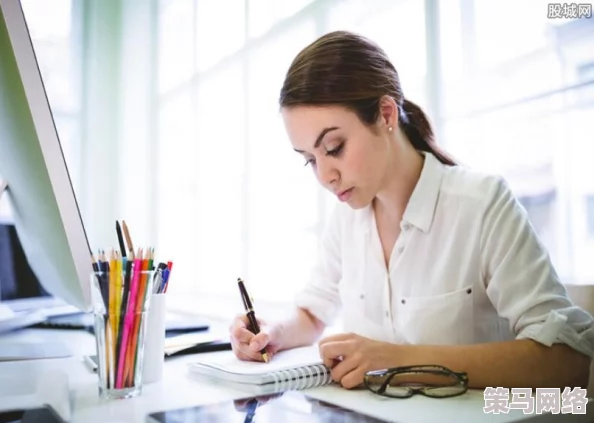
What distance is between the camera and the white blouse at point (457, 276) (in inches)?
31.9

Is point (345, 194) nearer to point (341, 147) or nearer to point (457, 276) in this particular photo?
point (341, 147)

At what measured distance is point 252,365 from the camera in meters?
0.84

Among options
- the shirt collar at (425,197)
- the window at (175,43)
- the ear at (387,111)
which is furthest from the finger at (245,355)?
the window at (175,43)

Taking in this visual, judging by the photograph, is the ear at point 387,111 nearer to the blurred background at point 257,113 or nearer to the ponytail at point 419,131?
the ponytail at point 419,131

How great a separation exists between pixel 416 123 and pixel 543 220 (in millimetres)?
341

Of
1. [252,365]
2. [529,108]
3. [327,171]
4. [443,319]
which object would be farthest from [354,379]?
[529,108]

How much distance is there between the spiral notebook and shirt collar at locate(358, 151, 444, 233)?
12.6 inches

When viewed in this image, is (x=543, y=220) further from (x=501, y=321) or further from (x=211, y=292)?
(x=211, y=292)

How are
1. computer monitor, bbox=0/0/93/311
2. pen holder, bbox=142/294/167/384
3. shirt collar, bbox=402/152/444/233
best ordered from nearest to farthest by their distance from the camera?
1. computer monitor, bbox=0/0/93/311
2. pen holder, bbox=142/294/167/384
3. shirt collar, bbox=402/152/444/233

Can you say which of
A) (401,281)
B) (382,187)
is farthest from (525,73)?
(401,281)

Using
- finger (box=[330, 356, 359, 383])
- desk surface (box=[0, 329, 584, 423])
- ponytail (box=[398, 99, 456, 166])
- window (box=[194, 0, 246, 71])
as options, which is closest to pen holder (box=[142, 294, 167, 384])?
desk surface (box=[0, 329, 584, 423])

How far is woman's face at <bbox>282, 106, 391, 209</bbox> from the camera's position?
0.96 m

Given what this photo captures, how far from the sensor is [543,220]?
1.15 metres

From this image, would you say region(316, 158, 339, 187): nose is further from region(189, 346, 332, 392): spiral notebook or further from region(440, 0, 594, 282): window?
region(440, 0, 594, 282): window
